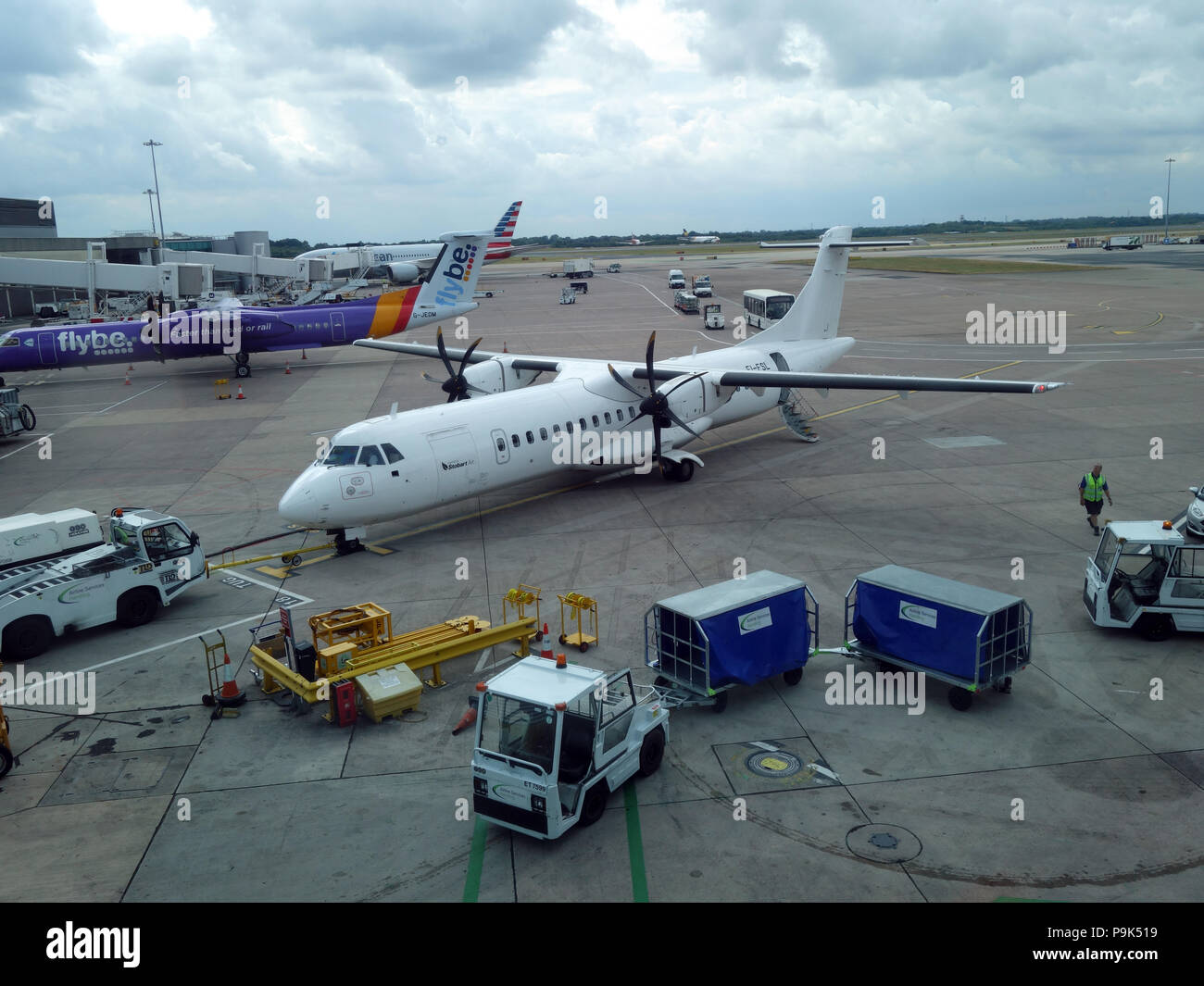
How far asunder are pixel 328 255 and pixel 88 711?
100561 mm

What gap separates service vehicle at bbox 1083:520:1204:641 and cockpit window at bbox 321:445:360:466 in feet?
54.0

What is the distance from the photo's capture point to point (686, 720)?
1474 cm

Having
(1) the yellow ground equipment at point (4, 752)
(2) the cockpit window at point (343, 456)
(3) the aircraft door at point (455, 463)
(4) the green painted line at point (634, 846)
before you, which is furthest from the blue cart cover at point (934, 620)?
(1) the yellow ground equipment at point (4, 752)

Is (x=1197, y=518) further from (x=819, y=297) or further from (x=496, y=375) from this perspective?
(x=496, y=375)

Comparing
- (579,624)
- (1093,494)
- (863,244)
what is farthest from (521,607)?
(863,244)

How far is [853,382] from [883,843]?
52.1 feet

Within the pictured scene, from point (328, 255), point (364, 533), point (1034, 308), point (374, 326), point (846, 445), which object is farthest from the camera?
point (328, 255)

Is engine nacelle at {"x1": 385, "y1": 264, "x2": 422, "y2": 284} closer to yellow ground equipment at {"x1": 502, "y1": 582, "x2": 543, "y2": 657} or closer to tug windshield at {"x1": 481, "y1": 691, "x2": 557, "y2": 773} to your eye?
yellow ground equipment at {"x1": 502, "y1": 582, "x2": 543, "y2": 657}

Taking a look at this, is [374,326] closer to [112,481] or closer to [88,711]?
[112,481]

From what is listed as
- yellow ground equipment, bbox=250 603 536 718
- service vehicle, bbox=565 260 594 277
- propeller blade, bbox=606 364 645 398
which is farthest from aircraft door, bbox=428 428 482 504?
service vehicle, bbox=565 260 594 277

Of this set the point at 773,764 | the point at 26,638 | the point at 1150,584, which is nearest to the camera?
the point at 773,764

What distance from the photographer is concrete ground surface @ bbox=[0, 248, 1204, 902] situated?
36.6 ft
